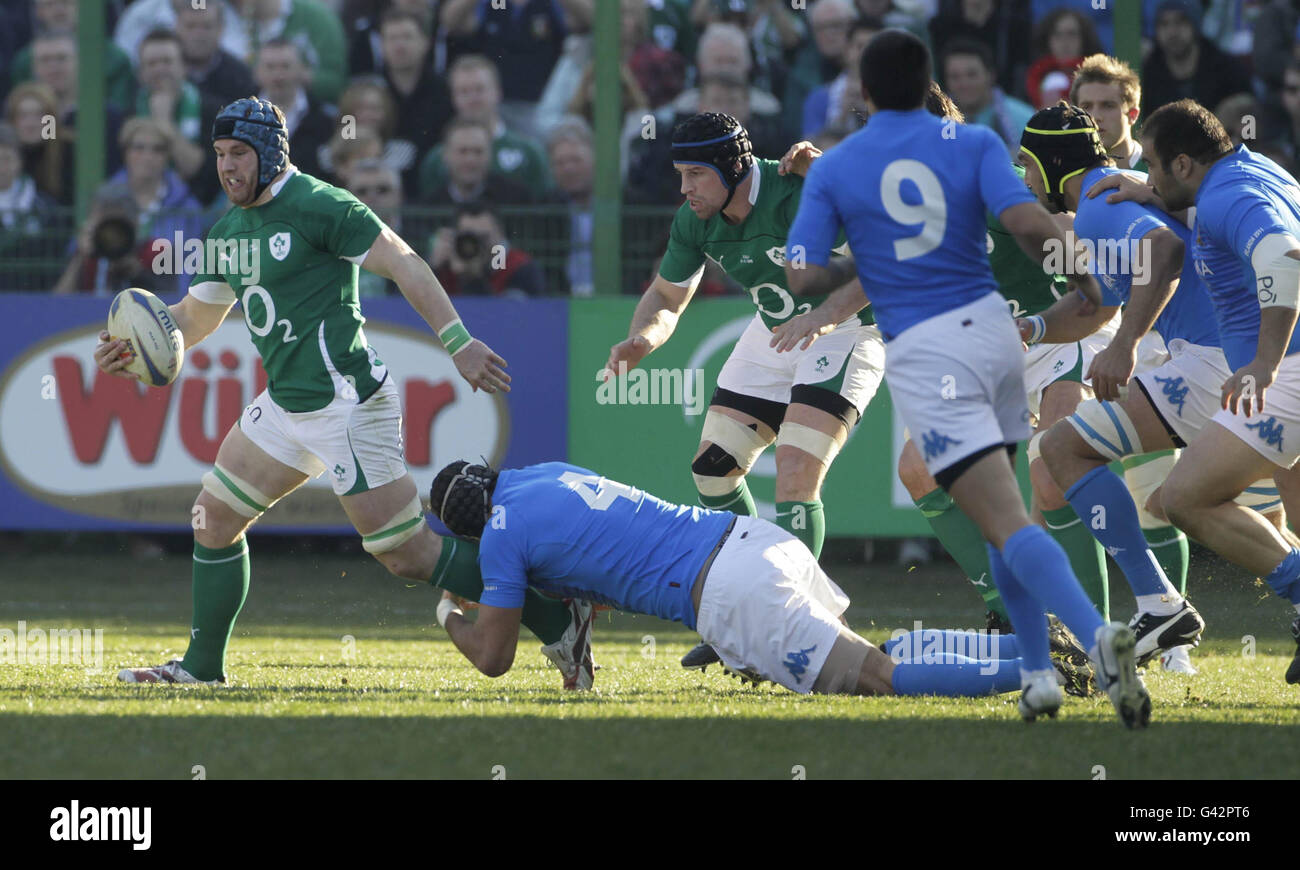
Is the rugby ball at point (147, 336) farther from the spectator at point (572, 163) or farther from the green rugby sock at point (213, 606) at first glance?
the spectator at point (572, 163)

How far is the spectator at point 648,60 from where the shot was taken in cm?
1242

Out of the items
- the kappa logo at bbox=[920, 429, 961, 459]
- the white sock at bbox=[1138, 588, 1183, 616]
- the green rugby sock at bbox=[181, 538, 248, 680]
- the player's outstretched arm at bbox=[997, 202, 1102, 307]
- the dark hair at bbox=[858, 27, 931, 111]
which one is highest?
the dark hair at bbox=[858, 27, 931, 111]

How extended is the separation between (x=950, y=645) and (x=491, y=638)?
1.60m

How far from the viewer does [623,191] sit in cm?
1207

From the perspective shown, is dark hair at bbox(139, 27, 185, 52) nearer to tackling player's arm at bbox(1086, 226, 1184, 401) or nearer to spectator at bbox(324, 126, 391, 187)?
spectator at bbox(324, 126, 391, 187)

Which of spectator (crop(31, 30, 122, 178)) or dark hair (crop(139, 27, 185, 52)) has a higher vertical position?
dark hair (crop(139, 27, 185, 52))

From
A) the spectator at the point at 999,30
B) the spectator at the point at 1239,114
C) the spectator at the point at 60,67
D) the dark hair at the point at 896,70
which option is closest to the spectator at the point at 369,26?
the spectator at the point at 60,67

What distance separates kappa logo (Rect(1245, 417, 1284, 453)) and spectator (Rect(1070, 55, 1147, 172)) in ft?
6.78

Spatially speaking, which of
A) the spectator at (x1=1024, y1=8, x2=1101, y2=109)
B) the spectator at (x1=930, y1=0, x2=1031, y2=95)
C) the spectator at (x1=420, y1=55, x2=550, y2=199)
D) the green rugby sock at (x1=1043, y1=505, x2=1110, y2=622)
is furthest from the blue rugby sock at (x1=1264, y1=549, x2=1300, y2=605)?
the spectator at (x1=420, y1=55, x2=550, y2=199)

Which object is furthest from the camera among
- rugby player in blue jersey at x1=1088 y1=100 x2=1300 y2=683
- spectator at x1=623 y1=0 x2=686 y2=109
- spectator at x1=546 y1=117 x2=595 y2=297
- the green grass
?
spectator at x1=623 y1=0 x2=686 y2=109

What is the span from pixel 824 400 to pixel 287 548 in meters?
6.32

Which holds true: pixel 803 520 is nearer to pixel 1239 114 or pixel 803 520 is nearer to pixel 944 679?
pixel 944 679

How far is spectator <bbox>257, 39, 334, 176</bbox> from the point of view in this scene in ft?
40.8

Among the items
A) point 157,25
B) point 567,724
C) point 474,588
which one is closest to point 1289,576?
point 567,724
